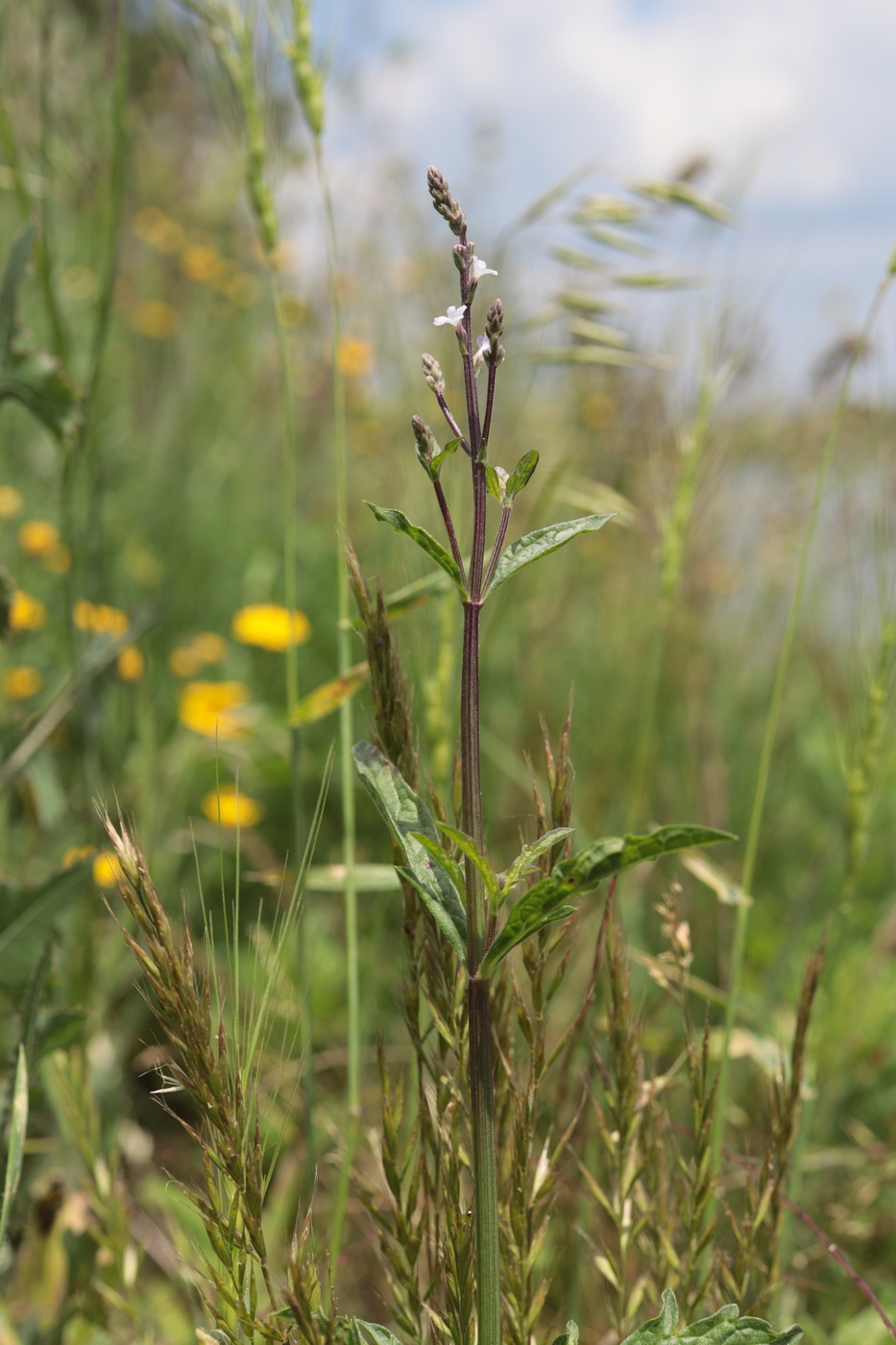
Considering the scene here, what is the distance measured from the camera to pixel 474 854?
1.43ft

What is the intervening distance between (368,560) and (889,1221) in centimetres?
184

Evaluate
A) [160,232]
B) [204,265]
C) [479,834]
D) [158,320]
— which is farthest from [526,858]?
[160,232]

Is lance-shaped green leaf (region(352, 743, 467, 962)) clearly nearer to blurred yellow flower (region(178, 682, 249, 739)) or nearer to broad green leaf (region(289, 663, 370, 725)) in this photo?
broad green leaf (region(289, 663, 370, 725))

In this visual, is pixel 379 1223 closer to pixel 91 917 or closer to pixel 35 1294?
pixel 91 917

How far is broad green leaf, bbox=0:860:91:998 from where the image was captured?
0.88m

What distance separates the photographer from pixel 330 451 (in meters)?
4.01

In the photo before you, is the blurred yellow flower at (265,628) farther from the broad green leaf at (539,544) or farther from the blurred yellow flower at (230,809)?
the broad green leaf at (539,544)

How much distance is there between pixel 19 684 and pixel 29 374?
0.88 metres

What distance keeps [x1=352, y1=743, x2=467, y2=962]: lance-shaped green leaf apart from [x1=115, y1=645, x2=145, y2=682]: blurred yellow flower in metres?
1.27

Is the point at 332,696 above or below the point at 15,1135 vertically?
above

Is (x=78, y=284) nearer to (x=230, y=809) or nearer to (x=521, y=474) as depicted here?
(x=230, y=809)

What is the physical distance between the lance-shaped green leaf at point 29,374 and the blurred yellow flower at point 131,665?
30.2 inches

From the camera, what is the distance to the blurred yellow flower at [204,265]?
3.57 m

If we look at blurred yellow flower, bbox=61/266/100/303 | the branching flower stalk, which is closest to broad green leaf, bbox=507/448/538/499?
the branching flower stalk
